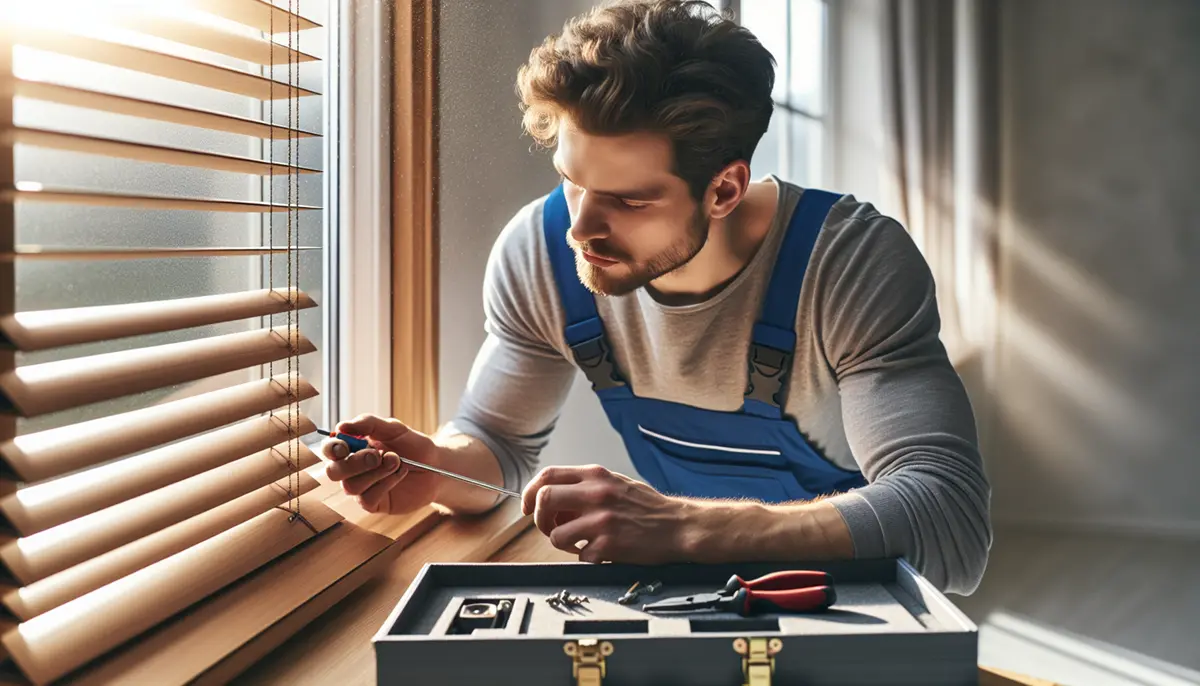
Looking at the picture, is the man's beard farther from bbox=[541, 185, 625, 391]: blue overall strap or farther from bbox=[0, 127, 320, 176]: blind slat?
bbox=[0, 127, 320, 176]: blind slat

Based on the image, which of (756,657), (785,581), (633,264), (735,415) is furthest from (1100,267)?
(756,657)

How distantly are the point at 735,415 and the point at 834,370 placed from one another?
0.60ft

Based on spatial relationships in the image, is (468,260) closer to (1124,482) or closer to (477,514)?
(477,514)

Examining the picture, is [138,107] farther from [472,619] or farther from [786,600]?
[786,600]

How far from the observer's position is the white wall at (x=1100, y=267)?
11.5ft

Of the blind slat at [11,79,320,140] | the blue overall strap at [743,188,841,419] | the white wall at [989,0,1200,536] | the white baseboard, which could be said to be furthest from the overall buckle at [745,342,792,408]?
the white wall at [989,0,1200,536]

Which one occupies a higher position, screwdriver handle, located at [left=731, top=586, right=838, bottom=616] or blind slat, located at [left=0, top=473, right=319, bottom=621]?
blind slat, located at [left=0, top=473, right=319, bottom=621]

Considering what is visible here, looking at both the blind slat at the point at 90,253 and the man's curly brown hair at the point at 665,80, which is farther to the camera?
the man's curly brown hair at the point at 665,80

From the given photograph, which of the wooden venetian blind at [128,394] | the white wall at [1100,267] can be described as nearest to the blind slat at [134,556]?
the wooden venetian blind at [128,394]

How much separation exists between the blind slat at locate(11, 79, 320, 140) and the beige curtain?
2.46 m

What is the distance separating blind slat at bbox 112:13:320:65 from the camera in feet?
2.69

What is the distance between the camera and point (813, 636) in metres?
0.64

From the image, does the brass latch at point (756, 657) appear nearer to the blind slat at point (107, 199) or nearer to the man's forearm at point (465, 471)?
the blind slat at point (107, 199)

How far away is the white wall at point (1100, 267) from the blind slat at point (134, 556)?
3.24 m
